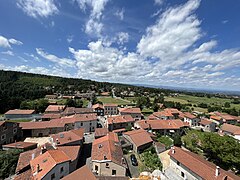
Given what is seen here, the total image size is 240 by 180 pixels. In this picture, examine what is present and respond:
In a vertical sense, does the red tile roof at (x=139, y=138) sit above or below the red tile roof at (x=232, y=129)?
above

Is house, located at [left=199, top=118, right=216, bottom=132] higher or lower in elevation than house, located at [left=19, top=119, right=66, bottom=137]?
lower

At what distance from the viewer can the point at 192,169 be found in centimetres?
2094

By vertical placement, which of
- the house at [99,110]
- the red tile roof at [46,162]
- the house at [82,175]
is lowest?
the house at [99,110]

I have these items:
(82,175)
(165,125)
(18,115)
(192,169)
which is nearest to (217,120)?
(165,125)

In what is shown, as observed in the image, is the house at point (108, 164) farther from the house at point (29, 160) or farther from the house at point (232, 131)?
the house at point (232, 131)

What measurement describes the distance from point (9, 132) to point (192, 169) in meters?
41.4

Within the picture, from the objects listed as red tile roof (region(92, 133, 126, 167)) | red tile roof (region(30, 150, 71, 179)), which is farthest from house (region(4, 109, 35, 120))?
red tile roof (region(92, 133, 126, 167))

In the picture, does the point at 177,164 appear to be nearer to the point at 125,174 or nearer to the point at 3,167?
the point at 125,174

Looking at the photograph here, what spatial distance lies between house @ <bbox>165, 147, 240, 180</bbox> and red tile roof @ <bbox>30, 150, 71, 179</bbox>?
57.9 feet

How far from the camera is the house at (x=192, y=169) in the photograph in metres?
19.5

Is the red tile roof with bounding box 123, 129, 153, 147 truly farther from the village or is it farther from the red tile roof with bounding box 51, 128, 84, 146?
the red tile roof with bounding box 51, 128, 84, 146

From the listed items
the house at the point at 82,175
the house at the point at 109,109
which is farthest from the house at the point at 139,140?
the house at the point at 109,109

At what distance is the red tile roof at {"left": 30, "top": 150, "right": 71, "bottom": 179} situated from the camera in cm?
1986

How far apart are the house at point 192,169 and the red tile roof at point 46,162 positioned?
17.7 meters
